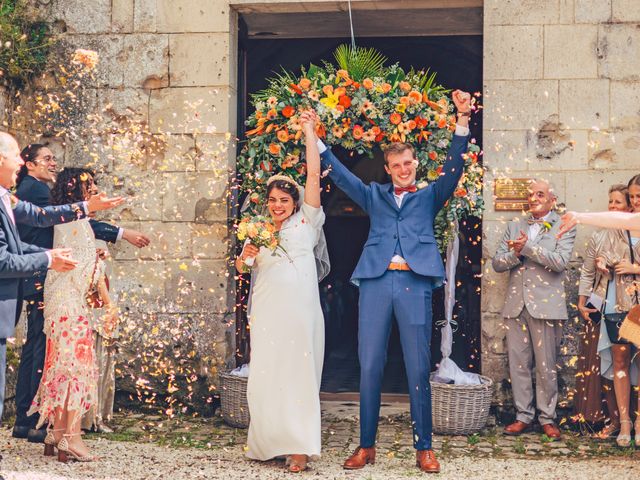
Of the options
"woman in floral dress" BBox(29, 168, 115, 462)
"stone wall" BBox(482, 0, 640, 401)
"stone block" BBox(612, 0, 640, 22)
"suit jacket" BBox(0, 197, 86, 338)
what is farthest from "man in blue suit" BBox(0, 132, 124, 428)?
"stone block" BBox(612, 0, 640, 22)

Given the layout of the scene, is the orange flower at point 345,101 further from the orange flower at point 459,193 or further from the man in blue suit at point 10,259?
the man in blue suit at point 10,259

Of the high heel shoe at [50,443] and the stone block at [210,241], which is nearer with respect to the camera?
the high heel shoe at [50,443]

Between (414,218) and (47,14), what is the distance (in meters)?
3.75

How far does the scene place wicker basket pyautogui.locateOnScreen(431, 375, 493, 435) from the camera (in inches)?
255

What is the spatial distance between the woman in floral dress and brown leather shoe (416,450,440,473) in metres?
2.04

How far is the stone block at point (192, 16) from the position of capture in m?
7.20

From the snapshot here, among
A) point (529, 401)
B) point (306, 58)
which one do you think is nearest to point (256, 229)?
point (529, 401)

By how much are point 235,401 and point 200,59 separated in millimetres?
2739

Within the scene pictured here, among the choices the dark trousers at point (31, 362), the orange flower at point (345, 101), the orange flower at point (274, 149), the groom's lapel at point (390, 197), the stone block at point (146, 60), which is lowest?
the dark trousers at point (31, 362)

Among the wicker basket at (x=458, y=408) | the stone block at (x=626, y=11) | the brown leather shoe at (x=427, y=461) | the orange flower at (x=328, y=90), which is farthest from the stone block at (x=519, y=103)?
the brown leather shoe at (x=427, y=461)

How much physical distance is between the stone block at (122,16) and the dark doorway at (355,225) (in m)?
0.94

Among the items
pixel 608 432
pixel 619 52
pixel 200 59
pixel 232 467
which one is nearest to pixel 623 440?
pixel 608 432

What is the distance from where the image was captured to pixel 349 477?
528 centimetres

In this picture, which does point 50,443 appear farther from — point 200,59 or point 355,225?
point 355,225
